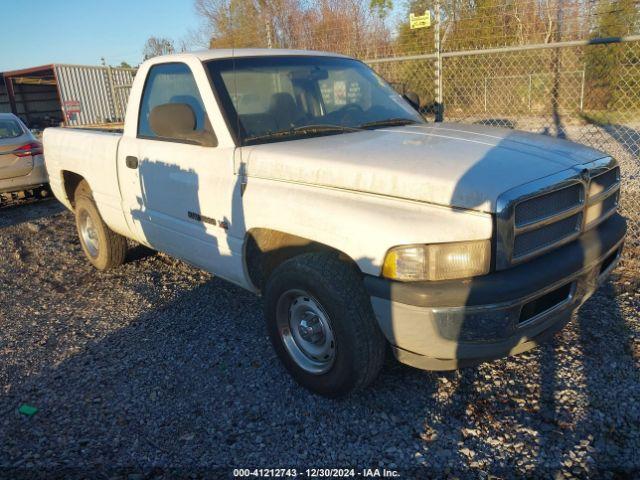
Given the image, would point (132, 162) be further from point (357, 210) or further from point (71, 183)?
point (357, 210)

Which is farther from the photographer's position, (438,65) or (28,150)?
(28,150)

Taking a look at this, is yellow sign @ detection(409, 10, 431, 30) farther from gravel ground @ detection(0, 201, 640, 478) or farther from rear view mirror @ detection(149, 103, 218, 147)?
rear view mirror @ detection(149, 103, 218, 147)

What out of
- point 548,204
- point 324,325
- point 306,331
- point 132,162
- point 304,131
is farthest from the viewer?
point 132,162

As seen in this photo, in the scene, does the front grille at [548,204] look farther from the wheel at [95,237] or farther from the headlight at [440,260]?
the wheel at [95,237]

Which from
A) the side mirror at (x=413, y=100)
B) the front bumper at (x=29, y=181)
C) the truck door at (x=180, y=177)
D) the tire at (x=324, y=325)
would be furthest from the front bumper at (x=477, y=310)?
the front bumper at (x=29, y=181)

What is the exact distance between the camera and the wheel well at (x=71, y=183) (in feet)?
17.7

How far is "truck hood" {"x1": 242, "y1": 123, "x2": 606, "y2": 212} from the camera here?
7.74ft

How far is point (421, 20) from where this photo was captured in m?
6.25

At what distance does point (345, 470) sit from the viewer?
243 centimetres

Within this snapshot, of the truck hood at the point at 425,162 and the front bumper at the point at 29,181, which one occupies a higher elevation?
the truck hood at the point at 425,162

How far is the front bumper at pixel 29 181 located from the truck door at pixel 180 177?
531 cm

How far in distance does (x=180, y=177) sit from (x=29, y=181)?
252 inches

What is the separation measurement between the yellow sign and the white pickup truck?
2.53 m

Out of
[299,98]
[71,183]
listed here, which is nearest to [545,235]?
[299,98]
